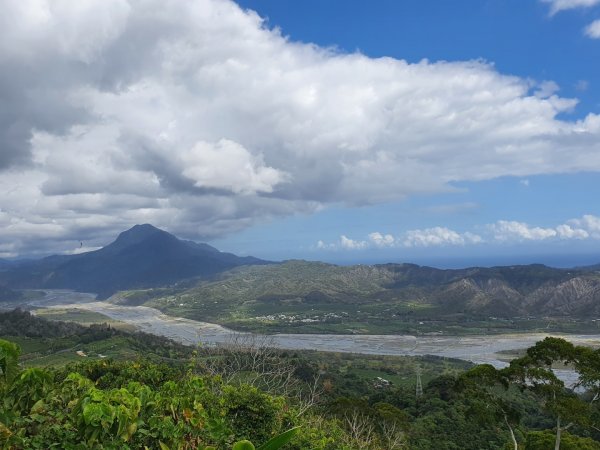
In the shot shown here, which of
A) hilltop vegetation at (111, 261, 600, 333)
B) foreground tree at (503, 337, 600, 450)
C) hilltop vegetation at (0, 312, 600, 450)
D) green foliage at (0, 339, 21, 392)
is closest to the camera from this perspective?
green foliage at (0, 339, 21, 392)

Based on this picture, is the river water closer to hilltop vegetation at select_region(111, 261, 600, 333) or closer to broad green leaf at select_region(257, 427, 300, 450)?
hilltop vegetation at select_region(111, 261, 600, 333)

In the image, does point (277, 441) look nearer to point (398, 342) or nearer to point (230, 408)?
point (230, 408)

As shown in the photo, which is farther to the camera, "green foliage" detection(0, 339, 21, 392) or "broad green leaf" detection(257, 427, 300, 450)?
"green foliage" detection(0, 339, 21, 392)

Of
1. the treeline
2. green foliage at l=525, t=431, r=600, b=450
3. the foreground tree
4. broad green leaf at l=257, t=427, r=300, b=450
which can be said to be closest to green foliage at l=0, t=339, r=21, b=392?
broad green leaf at l=257, t=427, r=300, b=450

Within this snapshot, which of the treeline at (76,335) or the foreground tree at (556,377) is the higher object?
the foreground tree at (556,377)

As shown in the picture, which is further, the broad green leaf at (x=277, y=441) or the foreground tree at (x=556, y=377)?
the foreground tree at (x=556, y=377)

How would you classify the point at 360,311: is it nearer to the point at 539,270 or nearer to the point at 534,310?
the point at 534,310

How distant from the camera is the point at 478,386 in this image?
66.7ft

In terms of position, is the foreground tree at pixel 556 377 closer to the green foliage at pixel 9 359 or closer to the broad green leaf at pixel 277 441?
the broad green leaf at pixel 277 441

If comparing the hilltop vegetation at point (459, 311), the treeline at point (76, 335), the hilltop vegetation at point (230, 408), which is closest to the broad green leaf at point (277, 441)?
the hilltop vegetation at point (230, 408)

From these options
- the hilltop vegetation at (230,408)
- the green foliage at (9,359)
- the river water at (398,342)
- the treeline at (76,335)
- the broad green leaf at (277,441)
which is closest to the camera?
the broad green leaf at (277,441)

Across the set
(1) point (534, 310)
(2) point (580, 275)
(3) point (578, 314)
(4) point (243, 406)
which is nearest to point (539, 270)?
(2) point (580, 275)

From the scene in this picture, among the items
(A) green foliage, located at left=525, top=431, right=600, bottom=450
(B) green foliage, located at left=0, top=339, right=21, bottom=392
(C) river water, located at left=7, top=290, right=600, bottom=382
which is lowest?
(C) river water, located at left=7, top=290, right=600, bottom=382

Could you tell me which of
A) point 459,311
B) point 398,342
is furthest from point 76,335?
point 459,311
